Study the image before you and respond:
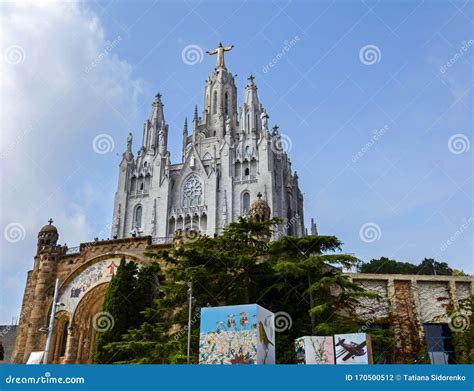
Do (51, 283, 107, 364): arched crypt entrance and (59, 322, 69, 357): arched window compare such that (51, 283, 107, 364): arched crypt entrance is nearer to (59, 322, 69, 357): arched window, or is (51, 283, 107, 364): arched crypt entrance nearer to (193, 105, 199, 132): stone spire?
(59, 322, 69, 357): arched window

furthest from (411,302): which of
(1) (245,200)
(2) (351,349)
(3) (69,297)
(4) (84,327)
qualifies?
(1) (245,200)

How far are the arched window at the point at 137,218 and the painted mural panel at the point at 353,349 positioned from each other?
4703 cm

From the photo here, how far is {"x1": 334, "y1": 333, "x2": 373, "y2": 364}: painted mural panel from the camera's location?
14172 millimetres

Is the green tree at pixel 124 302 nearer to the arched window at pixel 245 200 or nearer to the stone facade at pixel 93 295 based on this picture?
the stone facade at pixel 93 295

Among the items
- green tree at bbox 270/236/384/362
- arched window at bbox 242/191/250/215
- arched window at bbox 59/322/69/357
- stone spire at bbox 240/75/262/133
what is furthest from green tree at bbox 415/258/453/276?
arched window at bbox 59/322/69/357

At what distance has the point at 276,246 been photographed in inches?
890

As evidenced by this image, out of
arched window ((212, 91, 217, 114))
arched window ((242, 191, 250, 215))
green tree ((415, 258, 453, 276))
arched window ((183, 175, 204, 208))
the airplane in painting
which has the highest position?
arched window ((212, 91, 217, 114))

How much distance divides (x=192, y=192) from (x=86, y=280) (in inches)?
1292

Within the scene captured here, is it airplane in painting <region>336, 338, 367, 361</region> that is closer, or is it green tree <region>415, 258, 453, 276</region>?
airplane in painting <region>336, 338, 367, 361</region>

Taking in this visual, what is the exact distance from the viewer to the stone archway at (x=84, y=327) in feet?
86.8

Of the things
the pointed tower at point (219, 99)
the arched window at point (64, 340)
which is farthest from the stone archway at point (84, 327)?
the pointed tower at point (219, 99)

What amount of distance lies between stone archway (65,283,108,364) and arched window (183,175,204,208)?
31848 millimetres

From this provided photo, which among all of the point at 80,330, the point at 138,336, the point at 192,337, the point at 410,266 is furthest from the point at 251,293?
the point at 410,266

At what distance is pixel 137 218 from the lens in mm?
60344
